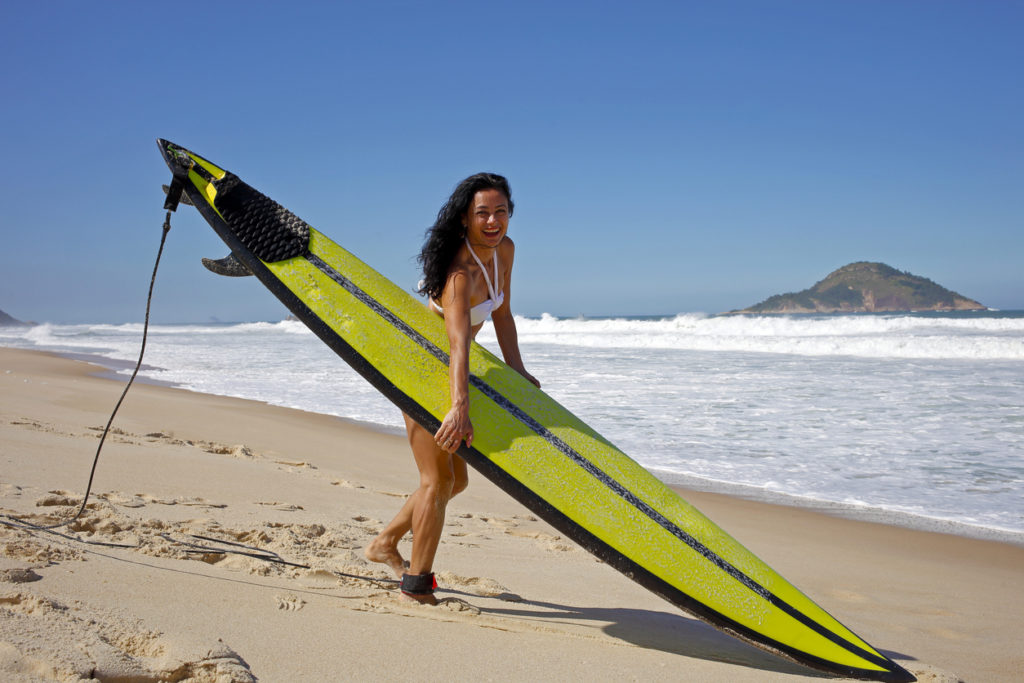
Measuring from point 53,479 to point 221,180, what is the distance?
67.8 inches

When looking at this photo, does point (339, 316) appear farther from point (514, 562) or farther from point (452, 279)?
point (514, 562)

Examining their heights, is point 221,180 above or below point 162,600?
above

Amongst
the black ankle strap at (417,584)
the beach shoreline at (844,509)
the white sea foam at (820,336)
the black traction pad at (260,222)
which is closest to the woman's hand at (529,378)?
the black ankle strap at (417,584)

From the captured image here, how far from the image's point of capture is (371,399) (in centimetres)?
932

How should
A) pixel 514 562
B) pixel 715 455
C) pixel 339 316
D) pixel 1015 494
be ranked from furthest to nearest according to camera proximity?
pixel 715 455 < pixel 1015 494 < pixel 514 562 < pixel 339 316

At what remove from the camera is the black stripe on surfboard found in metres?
2.24

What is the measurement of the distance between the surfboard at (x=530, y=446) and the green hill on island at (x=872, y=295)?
66072mm

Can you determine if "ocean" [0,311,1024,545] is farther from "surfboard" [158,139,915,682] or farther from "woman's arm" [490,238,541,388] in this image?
"woman's arm" [490,238,541,388]

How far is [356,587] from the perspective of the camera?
2568 mm

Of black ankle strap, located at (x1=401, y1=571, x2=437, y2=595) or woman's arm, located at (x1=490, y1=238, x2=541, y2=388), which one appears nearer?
black ankle strap, located at (x1=401, y1=571, x2=437, y2=595)

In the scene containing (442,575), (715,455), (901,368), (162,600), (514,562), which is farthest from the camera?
(901,368)

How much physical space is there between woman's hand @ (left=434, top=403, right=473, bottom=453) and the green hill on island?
6654cm

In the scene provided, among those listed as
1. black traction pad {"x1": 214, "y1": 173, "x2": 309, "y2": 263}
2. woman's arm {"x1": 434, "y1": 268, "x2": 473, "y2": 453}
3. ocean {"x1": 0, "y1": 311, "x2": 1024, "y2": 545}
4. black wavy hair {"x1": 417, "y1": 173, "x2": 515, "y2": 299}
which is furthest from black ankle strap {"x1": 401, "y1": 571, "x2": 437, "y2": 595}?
ocean {"x1": 0, "y1": 311, "x2": 1024, "y2": 545}

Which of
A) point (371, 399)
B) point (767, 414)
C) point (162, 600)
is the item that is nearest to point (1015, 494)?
point (767, 414)
